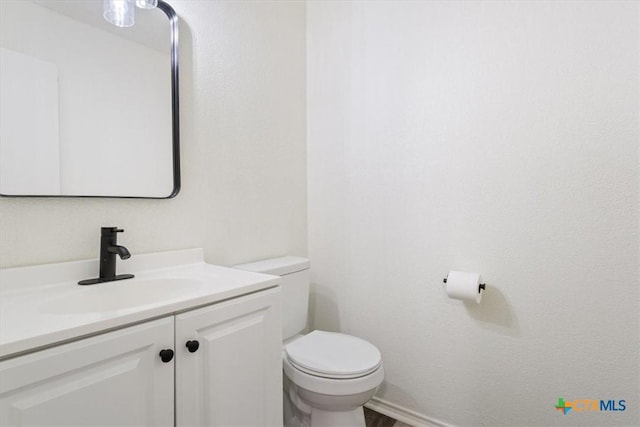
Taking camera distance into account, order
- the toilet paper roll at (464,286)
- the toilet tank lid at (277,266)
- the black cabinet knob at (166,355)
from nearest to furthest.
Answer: the black cabinet knob at (166,355)
the toilet paper roll at (464,286)
the toilet tank lid at (277,266)

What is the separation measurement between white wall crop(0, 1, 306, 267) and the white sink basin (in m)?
0.17

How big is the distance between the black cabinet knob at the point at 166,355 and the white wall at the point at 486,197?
3.84ft

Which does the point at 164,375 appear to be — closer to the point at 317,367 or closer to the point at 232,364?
the point at 232,364

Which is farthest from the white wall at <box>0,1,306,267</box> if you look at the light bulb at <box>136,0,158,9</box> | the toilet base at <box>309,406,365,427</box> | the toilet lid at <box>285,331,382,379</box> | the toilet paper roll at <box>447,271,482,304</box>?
the toilet paper roll at <box>447,271,482,304</box>

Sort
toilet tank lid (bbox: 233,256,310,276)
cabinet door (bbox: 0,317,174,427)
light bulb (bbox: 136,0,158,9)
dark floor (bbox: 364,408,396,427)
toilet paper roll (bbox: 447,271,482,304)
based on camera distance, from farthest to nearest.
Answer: dark floor (bbox: 364,408,396,427) < toilet tank lid (bbox: 233,256,310,276) < toilet paper roll (bbox: 447,271,482,304) < light bulb (bbox: 136,0,158,9) < cabinet door (bbox: 0,317,174,427)

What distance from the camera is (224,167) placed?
1519mm

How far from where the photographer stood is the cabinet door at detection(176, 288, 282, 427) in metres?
0.85

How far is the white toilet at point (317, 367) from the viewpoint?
4.14 ft

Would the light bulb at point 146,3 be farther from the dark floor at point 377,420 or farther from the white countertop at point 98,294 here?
the dark floor at point 377,420

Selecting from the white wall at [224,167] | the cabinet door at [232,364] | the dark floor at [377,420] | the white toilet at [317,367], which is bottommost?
the dark floor at [377,420]

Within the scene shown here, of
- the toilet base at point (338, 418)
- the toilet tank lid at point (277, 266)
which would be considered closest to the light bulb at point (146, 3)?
the toilet tank lid at point (277, 266)

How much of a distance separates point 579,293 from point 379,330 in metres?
0.91

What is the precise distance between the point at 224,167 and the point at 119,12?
68 cm

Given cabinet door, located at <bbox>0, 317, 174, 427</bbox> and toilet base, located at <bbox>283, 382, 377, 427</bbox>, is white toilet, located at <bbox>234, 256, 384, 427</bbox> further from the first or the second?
cabinet door, located at <bbox>0, 317, 174, 427</bbox>
